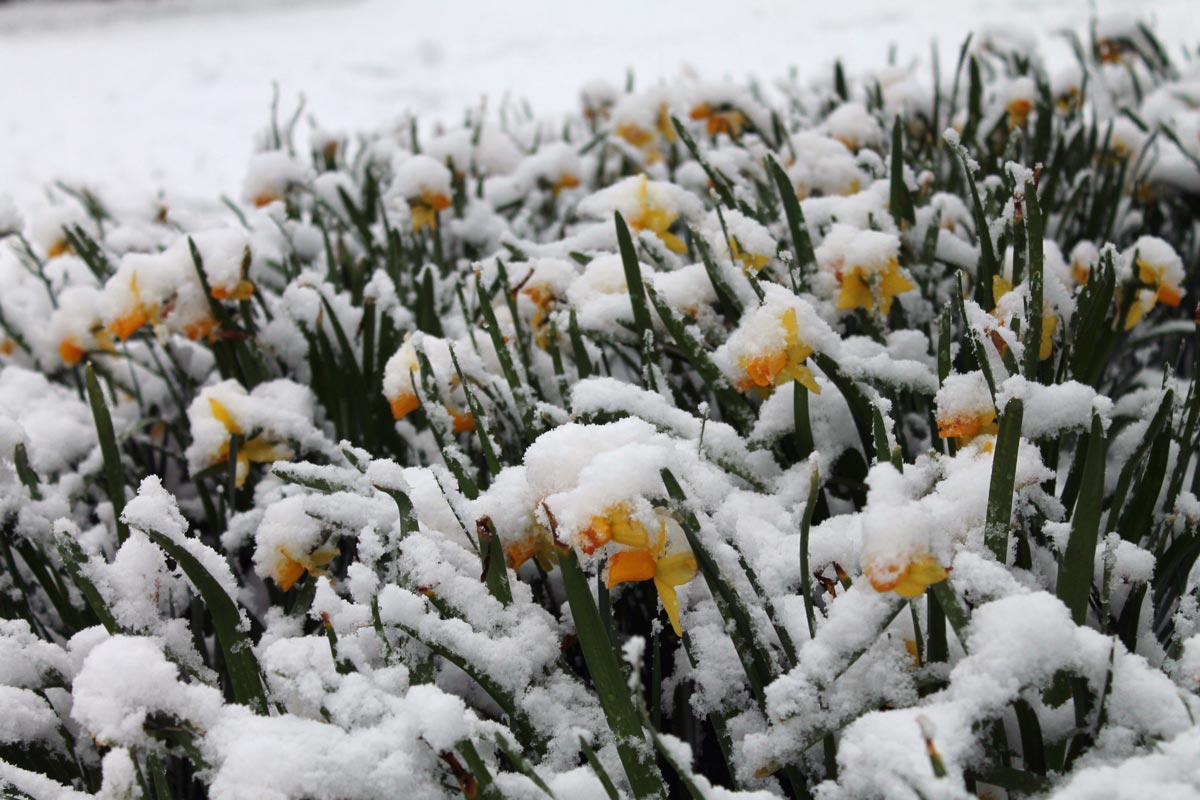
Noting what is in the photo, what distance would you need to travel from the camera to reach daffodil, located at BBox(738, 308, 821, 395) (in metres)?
0.99

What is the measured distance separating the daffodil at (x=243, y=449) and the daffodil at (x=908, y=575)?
0.92 m

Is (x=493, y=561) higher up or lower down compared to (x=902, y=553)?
lower down

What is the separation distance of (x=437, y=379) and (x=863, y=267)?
0.59m

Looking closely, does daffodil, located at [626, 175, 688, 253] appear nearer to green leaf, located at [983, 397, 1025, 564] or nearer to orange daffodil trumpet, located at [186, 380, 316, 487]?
orange daffodil trumpet, located at [186, 380, 316, 487]

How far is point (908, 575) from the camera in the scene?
2.29 feet

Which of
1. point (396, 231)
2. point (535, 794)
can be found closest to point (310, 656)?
point (535, 794)

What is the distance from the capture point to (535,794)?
0.76 metres

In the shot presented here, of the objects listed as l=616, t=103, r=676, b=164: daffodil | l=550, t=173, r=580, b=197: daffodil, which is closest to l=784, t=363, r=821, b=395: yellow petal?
l=550, t=173, r=580, b=197: daffodil

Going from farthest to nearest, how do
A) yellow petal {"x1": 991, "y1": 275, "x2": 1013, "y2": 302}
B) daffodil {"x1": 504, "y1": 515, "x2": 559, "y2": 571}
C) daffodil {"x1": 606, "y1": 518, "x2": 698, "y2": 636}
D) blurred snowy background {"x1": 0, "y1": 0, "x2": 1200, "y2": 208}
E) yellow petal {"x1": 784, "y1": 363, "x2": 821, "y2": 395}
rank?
blurred snowy background {"x1": 0, "y1": 0, "x2": 1200, "y2": 208}
yellow petal {"x1": 991, "y1": 275, "x2": 1013, "y2": 302}
yellow petal {"x1": 784, "y1": 363, "x2": 821, "y2": 395}
daffodil {"x1": 504, "y1": 515, "x2": 559, "y2": 571}
daffodil {"x1": 606, "y1": 518, "x2": 698, "y2": 636}

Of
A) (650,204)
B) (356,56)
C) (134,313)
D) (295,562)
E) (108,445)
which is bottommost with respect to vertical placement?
(295,562)

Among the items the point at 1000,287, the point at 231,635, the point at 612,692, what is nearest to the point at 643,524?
the point at 612,692

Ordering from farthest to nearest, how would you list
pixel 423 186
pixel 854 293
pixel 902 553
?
pixel 423 186
pixel 854 293
pixel 902 553

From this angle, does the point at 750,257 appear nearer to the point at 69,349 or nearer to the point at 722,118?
the point at 722,118

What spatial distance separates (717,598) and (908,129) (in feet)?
5.84
